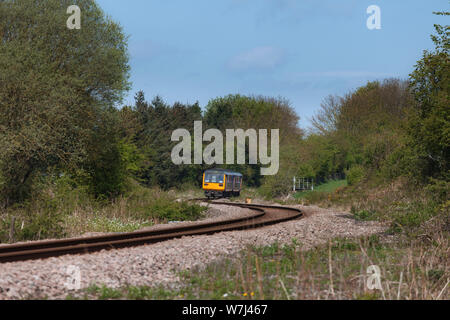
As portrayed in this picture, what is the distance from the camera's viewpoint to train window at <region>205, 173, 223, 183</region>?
136ft

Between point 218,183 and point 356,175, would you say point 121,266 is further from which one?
point 218,183

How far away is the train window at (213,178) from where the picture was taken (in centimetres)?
4141

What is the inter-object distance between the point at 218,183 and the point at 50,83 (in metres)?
23.1

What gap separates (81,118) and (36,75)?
3.03m

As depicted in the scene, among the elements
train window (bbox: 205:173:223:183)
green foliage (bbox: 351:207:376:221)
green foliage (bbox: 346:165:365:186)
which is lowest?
green foliage (bbox: 351:207:376:221)

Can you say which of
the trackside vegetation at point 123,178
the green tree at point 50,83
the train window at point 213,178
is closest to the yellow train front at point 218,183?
the train window at point 213,178

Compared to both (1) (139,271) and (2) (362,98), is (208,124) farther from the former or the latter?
(1) (139,271)

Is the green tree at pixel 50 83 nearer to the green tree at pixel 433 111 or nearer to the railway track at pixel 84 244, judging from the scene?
the railway track at pixel 84 244

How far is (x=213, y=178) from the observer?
138 feet

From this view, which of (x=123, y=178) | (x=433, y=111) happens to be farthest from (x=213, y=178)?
(x=433, y=111)

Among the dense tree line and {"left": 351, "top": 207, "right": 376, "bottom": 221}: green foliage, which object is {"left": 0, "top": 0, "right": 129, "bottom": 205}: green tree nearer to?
the dense tree line

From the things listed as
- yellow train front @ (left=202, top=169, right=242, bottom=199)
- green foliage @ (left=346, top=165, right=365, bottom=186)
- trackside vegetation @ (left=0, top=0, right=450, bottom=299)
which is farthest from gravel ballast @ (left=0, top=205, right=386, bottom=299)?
yellow train front @ (left=202, top=169, right=242, bottom=199)
